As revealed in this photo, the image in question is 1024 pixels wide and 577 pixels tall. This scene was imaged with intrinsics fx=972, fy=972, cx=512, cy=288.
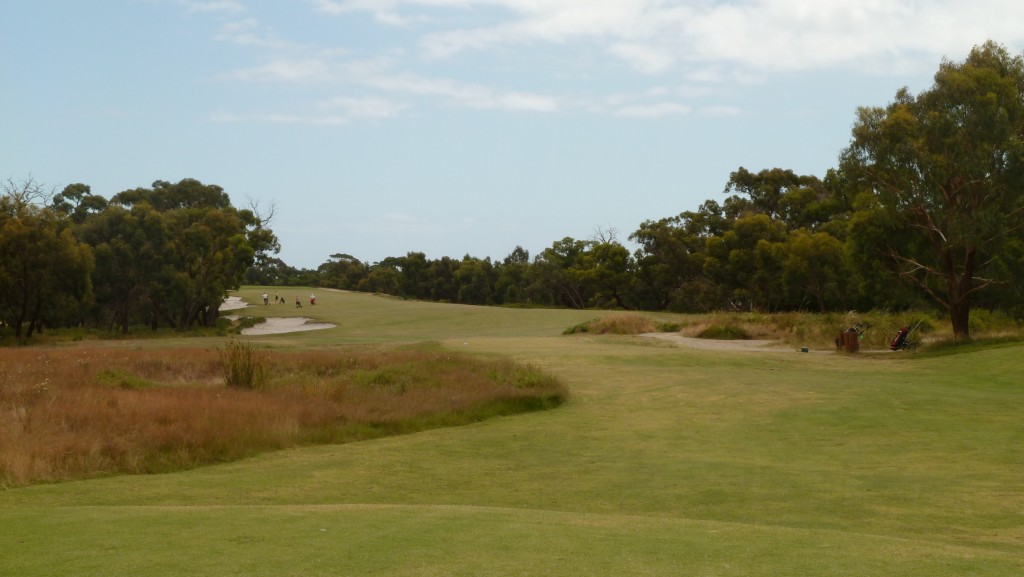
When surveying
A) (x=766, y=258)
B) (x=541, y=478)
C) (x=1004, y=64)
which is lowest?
(x=541, y=478)

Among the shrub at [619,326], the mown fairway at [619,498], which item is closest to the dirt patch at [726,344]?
the shrub at [619,326]

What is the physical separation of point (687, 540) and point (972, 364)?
23.1 metres

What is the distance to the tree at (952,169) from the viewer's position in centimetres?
3334

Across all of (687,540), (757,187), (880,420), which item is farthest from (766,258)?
(687,540)

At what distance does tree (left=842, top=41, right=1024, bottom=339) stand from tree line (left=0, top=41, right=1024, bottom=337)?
6 centimetres

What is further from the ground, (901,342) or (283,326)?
(901,342)

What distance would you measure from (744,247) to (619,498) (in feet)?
219

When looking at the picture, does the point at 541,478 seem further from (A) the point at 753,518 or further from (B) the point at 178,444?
(B) the point at 178,444

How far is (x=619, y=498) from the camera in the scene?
1047 centimetres

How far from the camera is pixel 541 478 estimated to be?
1198 centimetres

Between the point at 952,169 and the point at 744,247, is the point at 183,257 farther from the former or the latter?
the point at 952,169

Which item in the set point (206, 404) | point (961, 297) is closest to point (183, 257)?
point (961, 297)

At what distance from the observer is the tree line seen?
3412 cm

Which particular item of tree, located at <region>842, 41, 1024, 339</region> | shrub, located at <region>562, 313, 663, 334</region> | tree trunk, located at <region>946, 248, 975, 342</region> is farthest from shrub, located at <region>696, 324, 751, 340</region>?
tree trunk, located at <region>946, 248, 975, 342</region>
